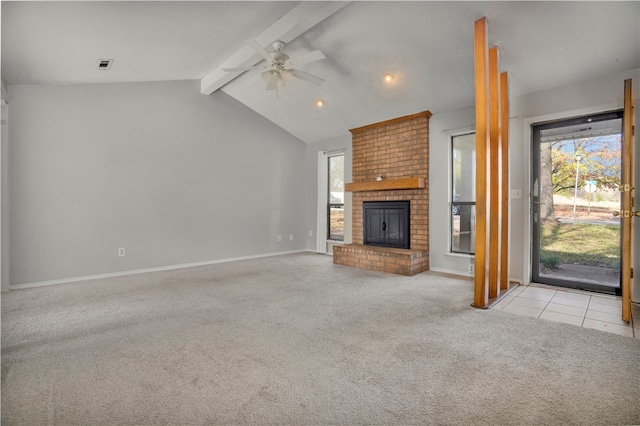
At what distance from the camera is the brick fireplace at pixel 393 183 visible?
15.3 feet

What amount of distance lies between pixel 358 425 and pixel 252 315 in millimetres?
1609

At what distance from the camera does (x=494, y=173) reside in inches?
132

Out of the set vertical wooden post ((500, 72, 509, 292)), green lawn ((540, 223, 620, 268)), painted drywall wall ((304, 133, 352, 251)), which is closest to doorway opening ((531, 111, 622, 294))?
green lawn ((540, 223, 620, 268))

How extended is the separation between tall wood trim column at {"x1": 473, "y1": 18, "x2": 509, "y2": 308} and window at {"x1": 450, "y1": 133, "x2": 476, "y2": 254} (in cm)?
80

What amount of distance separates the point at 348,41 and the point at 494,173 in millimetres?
2293

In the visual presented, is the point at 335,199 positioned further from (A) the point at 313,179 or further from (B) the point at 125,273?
(B) the point at 125,273

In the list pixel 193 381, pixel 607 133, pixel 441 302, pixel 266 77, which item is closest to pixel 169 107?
pixel 266 77

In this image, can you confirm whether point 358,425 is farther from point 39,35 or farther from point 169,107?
point 169,107

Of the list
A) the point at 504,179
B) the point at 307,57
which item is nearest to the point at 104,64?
the point at 307,57

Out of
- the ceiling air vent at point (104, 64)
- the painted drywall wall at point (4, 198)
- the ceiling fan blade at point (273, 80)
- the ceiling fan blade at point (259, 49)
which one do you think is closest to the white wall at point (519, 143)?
the ceiling fan blade at point (273, 80)

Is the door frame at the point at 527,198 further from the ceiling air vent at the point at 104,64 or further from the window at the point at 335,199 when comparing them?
the ceiling air vent at the point at 104,64

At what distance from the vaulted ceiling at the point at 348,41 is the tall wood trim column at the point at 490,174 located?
0.34 m

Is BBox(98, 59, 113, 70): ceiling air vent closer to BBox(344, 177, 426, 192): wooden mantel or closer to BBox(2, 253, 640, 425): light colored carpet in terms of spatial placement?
BBox(2, 253, 640, 425): light colored carpet

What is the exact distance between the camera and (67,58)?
3270mm
